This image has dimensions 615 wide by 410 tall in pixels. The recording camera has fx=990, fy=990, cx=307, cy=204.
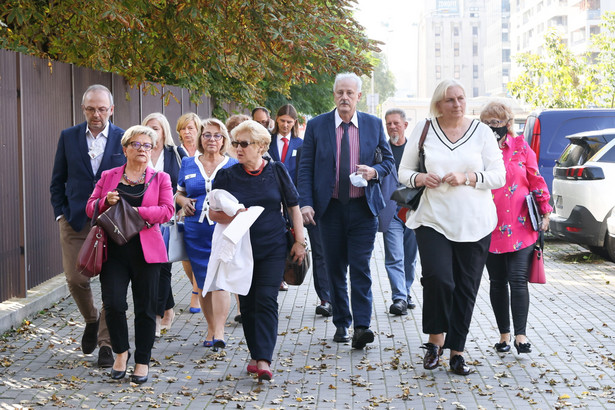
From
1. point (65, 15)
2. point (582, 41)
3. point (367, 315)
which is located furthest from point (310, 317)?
point (582, 41)

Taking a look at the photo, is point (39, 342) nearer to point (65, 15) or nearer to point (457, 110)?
point (457, 110)

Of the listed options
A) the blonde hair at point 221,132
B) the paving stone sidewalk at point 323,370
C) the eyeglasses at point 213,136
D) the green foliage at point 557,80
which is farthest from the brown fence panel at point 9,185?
the green foliage at point 557,80

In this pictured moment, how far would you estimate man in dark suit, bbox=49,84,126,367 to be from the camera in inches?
288

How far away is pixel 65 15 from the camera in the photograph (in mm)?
12836

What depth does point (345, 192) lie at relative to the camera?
7.79m

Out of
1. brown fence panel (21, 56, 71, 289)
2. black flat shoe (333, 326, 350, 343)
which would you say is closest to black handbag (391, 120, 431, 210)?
black flat shoe (333, 326, 350, 343)

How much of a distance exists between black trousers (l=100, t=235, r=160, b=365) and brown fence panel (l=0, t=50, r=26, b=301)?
2.79 metres

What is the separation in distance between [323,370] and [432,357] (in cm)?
78

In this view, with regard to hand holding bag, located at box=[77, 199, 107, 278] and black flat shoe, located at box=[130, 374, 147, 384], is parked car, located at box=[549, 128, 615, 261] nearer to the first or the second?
black flat shoe, located at box=[130, 374, 147, 384]

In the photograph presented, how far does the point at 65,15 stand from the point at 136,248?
700cm

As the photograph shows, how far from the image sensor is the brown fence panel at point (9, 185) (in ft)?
30.3

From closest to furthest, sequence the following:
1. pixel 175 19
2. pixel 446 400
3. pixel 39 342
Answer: pixel 446 400
pixel 39 342
pixel 175 19

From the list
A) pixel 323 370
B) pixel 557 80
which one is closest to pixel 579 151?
pixel 323 370

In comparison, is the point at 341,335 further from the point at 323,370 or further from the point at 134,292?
the point at 134,292
